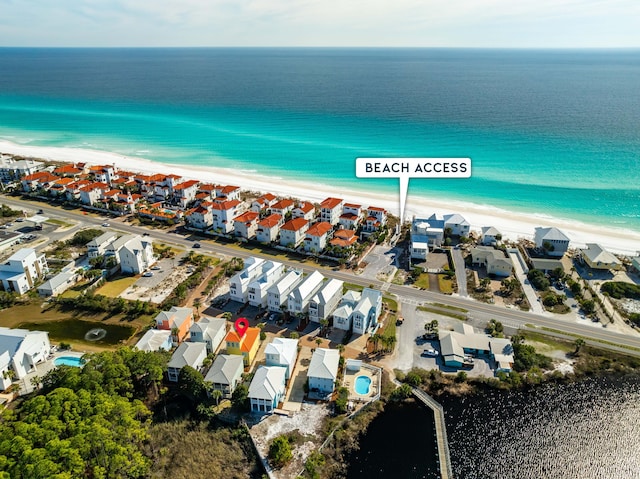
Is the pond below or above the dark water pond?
above

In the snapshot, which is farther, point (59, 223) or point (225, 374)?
point (59, 223)

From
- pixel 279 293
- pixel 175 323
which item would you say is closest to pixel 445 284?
pixel 279 293

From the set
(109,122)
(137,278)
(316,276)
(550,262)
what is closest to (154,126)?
(109,122)

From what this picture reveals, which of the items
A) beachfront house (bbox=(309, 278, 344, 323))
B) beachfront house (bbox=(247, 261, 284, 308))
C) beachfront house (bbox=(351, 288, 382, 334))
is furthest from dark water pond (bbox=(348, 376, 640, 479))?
beachfront house (bbox=(247, 261, 284, 308))

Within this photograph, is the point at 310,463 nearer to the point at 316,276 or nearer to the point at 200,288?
the point at 316,276

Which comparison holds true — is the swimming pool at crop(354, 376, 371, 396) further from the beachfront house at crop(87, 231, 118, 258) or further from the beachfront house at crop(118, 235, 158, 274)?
the beachfront house at crop(87, 231, 118, 258)

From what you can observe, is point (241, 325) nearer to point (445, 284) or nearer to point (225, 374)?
point (225, 374)
